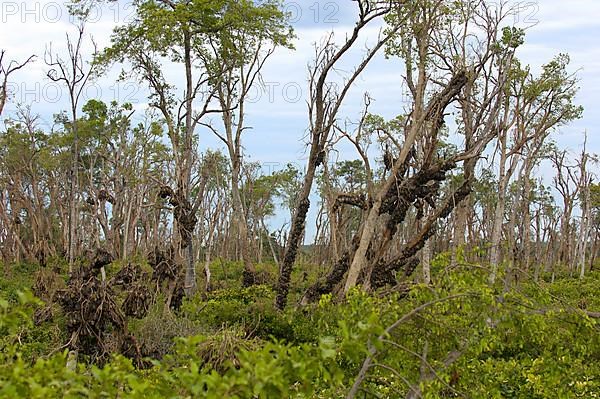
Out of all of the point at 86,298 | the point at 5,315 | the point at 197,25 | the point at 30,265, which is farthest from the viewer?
the point at 30,265

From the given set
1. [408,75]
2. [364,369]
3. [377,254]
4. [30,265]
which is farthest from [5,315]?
[30,265]

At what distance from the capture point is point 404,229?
3422 centimetres

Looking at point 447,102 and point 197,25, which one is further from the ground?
point 197,25

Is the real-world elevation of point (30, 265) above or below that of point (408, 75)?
below

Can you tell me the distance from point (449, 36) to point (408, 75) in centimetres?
244

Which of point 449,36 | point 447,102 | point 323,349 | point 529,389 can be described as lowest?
point 529,389

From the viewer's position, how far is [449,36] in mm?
15875

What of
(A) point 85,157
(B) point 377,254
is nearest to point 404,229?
(A) point 85,157

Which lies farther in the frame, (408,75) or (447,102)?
(408,75)

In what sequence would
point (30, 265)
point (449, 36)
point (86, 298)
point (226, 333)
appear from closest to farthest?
point (226, 333)
point (86, 298)
point (449, 36)
point (30, 265)

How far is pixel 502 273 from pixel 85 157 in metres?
31.4

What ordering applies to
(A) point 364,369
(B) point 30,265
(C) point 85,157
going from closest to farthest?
(A) point 364,369 < (B) point 30,265 < (C) point 85,157

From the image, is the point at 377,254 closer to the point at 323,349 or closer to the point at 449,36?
the point at 449,36

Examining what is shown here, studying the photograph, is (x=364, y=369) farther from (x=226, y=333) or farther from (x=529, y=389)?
(x=529, y=389)
